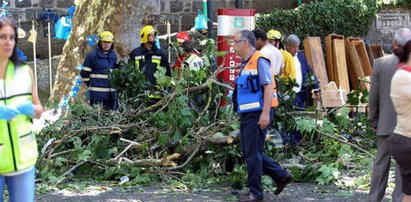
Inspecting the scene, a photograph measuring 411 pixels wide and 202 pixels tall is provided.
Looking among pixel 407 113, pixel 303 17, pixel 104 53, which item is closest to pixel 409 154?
pixel 407 113

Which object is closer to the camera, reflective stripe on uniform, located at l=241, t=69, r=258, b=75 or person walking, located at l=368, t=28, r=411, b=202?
person walking, located at l=368, t=28, r=411, b=202

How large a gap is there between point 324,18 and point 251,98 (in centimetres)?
1227

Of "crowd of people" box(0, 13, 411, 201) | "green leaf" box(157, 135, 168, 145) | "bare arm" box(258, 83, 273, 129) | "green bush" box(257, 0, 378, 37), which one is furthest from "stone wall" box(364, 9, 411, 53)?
"bare arm" box(258, 83, 273, 129)

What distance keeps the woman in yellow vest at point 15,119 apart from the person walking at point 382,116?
130 inches

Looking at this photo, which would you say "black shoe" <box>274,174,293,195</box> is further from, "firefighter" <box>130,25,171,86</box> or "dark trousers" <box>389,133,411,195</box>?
"firefighter" <box>130,25,171,86</box>

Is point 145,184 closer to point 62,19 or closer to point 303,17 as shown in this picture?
point 62,19

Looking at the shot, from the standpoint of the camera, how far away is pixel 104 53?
1168 cm

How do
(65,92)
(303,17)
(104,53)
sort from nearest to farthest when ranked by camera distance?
(104,53), (65,92), (303,17)

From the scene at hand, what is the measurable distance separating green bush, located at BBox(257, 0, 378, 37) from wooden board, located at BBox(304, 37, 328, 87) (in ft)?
5.65

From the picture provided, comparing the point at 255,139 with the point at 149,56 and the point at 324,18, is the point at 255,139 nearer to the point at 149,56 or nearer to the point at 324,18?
the point at 149,56

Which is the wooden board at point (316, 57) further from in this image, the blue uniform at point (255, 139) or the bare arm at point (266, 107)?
the bare arm at point (266, 107)

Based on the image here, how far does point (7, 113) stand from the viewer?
16.6ft

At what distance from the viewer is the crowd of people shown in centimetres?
519

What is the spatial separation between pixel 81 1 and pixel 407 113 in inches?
382
